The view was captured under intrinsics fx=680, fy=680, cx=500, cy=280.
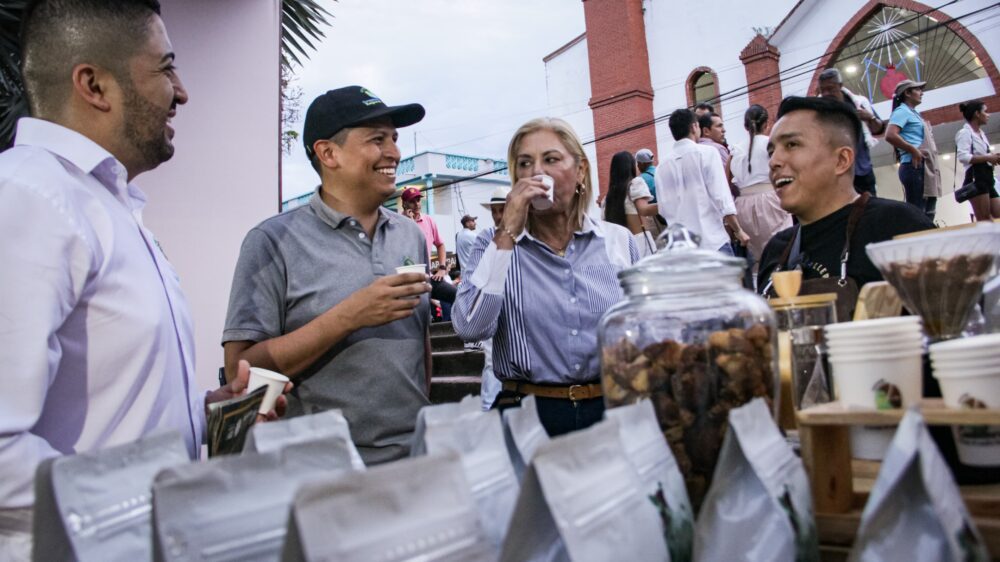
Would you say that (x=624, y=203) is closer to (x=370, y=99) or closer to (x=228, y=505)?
(x=370, y=99)

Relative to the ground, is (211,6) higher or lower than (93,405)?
higher

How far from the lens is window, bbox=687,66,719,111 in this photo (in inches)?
692

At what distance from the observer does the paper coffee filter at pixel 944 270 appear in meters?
1.14

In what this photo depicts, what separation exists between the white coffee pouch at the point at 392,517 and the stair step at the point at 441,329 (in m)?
6.68

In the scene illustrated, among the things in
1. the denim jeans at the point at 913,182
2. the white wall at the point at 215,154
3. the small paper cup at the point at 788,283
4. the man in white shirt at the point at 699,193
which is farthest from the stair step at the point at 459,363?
the denim jeans at the point at 913,182

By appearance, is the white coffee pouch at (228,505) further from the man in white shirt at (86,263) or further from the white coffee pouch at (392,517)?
the man in white shirt at (86,263)

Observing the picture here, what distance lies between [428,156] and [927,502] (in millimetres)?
29229

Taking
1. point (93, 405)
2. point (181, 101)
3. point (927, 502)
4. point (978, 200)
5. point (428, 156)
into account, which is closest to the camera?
point (927, 502)

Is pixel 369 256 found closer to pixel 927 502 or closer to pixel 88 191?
pixel 88 191

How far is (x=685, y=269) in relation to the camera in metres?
1.14

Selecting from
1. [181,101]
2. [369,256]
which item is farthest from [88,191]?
[369,256]

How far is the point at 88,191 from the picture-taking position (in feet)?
4.59

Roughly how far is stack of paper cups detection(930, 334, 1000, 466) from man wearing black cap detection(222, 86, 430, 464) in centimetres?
135

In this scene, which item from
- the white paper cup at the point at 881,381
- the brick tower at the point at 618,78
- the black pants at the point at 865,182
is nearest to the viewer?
the white paper cup at the point at 881,381
